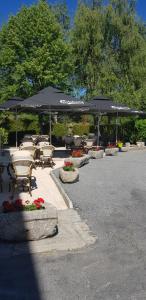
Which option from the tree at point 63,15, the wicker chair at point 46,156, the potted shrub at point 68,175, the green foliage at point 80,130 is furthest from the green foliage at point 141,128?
the tree at point 63,15

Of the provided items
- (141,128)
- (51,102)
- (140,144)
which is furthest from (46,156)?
(141,128)

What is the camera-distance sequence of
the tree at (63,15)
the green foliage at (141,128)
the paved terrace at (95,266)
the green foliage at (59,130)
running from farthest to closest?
1. the tree at (63,15)
2. the green foliage at (59,130)
3. the green foliage at (141,128)
4. the paved terrace at (95,266)

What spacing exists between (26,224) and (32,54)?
2993cm

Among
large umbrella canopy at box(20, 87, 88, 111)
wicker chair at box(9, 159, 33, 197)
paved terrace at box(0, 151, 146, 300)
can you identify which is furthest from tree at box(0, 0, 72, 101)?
paved terrace at box(0, 151, 146, 300)

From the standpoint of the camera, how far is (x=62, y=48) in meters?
33.9

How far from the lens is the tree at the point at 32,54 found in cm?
3388

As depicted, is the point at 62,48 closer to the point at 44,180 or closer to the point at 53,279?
the point at 44,180

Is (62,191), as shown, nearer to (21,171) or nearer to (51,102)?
(21,171)

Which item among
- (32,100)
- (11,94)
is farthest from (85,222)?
(11,94)

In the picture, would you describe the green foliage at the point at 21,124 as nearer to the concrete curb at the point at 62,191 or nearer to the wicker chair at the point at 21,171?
the concrete curb at the point at 62,191

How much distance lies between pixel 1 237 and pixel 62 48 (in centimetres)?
2916

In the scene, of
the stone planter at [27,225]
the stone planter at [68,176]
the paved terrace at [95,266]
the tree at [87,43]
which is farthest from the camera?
the tree at [87,43]

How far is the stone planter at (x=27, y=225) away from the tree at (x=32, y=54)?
90.9ft

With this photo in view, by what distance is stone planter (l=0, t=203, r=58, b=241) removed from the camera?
6.56 metres
